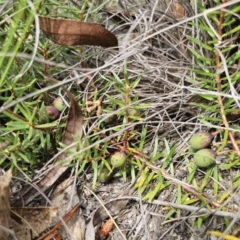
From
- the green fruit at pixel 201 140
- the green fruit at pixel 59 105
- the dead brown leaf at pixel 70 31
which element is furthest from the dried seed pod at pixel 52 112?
the green fruit at pixel 201 140

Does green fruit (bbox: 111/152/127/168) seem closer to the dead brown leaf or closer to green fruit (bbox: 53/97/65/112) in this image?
green fruit (bbox: 53/97/65/112)

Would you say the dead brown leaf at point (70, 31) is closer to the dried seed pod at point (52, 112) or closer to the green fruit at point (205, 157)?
the dried seed pod at point (52, 112)

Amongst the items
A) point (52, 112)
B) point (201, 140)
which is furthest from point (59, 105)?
point (201, 140)

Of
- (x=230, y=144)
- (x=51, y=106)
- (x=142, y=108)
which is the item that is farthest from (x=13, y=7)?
(x=230, y=144)

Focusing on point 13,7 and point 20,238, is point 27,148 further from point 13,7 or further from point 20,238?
point 13,7

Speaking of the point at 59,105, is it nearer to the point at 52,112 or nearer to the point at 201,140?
the point at 52,112

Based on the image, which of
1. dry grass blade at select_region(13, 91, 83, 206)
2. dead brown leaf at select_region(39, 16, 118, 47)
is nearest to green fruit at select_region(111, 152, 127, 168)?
dry grass blade at select_region(13, 91, 83, 206)
